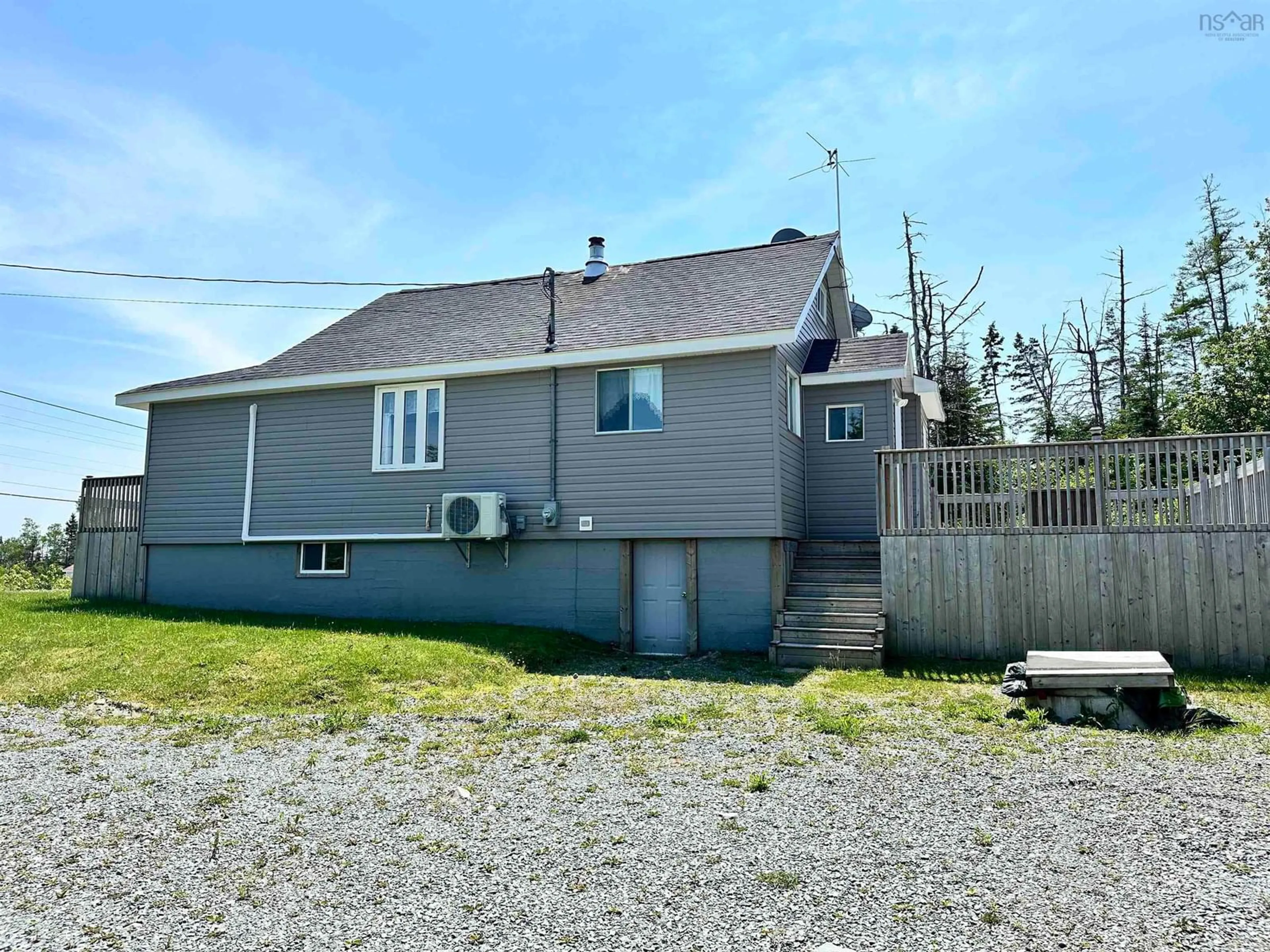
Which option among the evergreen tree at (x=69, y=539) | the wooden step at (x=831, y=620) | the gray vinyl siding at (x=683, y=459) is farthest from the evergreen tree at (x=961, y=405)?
the evergreen tree at (x=69, y=539)

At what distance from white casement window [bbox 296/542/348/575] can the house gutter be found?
0.50 feet

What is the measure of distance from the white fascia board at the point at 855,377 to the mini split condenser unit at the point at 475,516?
198 inches

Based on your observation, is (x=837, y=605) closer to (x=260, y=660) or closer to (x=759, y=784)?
(x=759, y=784)

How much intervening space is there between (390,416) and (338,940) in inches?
408

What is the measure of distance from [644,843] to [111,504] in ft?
47.4

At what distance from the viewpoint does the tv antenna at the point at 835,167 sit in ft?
47.0

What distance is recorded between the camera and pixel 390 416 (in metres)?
12.6

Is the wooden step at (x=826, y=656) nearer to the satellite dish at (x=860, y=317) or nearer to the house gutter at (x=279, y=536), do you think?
the house gutter at (x=279, y=536)

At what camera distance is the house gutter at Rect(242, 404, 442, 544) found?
12172mm

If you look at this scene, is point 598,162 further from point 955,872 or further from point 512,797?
point 955,872

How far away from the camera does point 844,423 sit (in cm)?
1241

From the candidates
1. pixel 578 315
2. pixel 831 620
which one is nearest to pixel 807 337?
pixel 578 315

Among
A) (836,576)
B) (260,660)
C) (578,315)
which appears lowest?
(260,660)

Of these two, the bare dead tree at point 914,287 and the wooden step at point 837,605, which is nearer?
the wooden step at point 837,605
